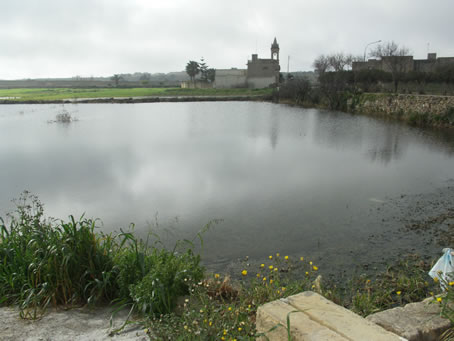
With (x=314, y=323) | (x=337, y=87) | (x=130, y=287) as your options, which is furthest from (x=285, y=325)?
(x=337, y=87)

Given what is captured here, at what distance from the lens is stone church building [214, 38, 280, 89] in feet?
245

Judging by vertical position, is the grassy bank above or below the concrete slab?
below

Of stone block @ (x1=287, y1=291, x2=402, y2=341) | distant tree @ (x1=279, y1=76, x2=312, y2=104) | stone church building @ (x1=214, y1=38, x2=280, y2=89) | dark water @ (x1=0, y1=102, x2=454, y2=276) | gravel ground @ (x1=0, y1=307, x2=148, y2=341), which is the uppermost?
stone church building @ (x1=214, y1=38, x2=280, y2=89)

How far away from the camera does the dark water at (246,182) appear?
7137 mm

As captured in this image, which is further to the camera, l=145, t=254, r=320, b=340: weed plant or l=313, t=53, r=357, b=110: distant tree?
l=313, t=53, r=357, b=110: distant tree

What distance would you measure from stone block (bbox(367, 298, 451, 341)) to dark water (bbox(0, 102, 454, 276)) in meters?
2.73

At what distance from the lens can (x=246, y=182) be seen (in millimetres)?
10711

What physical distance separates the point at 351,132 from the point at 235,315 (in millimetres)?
→ 18749

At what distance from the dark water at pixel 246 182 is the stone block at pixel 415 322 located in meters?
2.73

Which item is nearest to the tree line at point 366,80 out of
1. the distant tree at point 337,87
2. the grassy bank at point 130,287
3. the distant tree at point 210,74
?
the distant tree at point 337,87

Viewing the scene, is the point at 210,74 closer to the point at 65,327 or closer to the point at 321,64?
the point at 321,64

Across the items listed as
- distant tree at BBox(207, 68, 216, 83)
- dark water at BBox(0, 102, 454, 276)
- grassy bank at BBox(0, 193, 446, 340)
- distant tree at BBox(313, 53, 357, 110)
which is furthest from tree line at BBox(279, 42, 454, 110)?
distant tree at BBox(207, 68, 216, 83)

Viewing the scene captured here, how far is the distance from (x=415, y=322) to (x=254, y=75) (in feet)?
253

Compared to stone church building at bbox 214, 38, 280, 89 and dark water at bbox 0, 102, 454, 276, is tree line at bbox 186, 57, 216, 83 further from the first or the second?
dark water at bbox 0, 102, 454, 276
